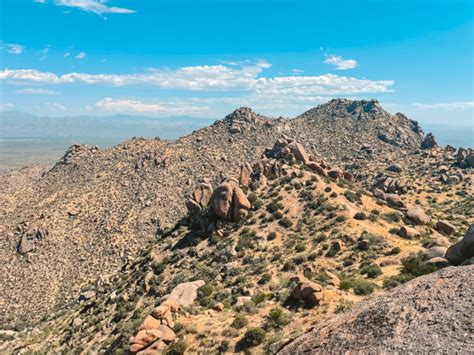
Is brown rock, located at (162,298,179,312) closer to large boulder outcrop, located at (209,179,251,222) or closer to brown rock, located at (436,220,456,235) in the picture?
large boulder outcrop, located at (209,179,251,222)

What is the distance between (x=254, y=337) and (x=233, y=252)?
1852 centimetres

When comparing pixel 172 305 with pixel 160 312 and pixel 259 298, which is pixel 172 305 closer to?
pixel 160 312

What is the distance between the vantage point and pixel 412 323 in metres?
9.97

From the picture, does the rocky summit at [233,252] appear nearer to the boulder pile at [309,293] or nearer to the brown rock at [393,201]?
the boulder pile at [309,293]

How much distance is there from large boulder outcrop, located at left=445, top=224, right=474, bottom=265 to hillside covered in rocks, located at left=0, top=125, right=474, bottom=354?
6cm

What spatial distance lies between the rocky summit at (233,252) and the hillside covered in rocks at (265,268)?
0.15m

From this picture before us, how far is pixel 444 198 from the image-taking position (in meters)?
74.9

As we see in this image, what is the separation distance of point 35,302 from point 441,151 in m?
125

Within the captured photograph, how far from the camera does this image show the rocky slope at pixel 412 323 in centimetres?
912

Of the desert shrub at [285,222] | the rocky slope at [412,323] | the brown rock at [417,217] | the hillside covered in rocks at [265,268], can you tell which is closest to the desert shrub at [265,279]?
the hillside covered in rocks at [265,268]

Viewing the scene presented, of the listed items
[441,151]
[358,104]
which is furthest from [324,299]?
[358,104]

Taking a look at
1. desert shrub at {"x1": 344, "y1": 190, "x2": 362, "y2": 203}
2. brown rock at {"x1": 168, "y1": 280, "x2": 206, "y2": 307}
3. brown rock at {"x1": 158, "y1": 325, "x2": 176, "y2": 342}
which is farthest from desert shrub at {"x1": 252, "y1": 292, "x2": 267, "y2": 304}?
desert shrub at {"x1": 344, "y1": 190, "x2": 362, "y2": 203}

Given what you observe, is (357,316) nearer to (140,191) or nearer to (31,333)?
(31,333)

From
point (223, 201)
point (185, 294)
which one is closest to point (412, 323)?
point (185, 294)
